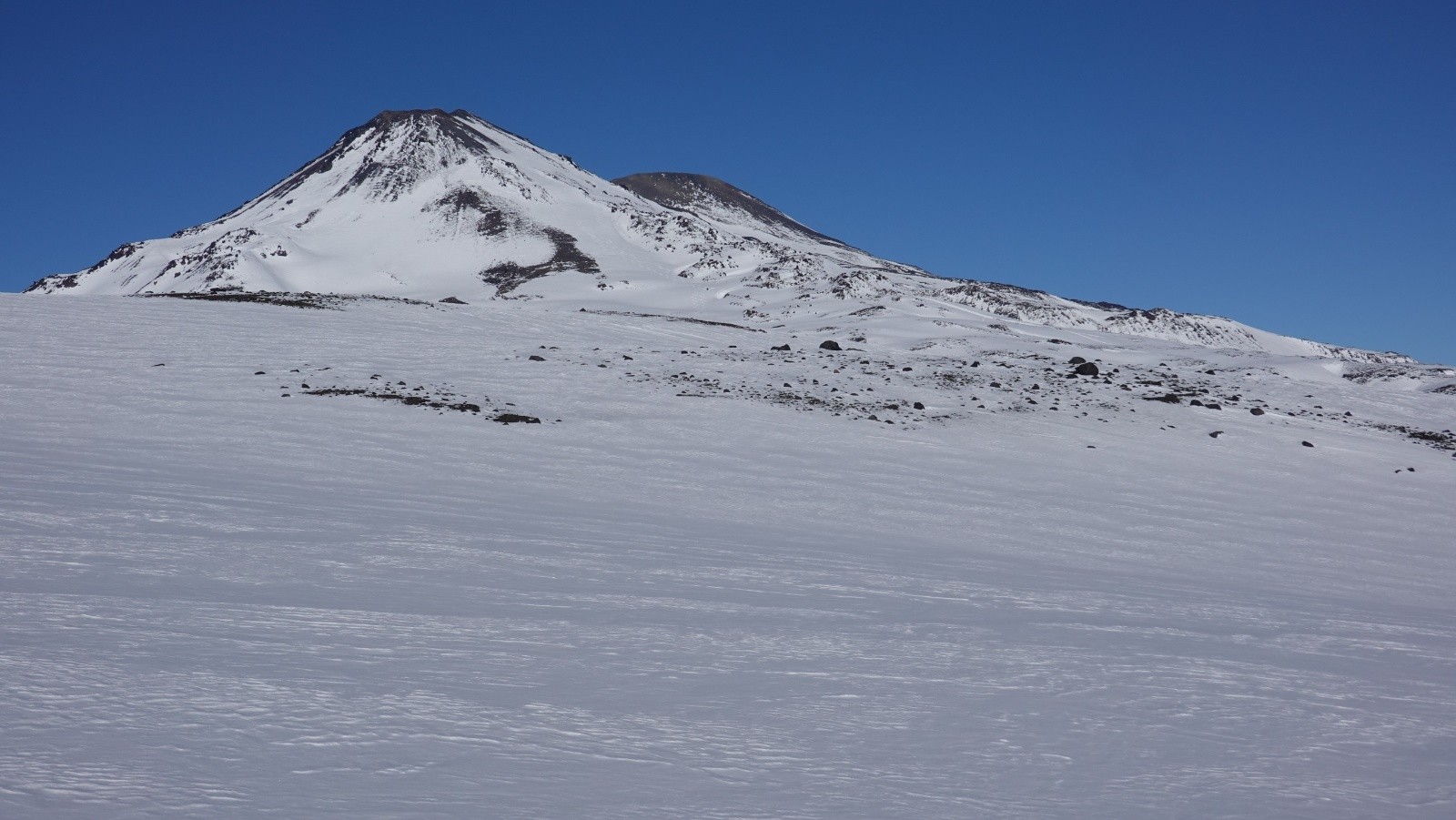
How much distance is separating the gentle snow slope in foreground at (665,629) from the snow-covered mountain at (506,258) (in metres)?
64.2

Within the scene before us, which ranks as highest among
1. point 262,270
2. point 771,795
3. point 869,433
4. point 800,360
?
point 262,270

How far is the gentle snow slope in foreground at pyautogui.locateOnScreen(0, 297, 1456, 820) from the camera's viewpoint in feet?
15.8

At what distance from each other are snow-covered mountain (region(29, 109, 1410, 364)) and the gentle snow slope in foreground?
64198mm

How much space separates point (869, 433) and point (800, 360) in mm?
10787

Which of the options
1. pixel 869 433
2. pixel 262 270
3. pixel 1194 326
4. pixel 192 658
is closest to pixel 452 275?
pixel 262 270

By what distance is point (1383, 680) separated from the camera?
786 centimetres

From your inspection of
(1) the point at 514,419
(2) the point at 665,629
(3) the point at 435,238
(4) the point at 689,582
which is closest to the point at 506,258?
(3) the point at 435,238

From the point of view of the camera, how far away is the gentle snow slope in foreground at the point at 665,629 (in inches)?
189

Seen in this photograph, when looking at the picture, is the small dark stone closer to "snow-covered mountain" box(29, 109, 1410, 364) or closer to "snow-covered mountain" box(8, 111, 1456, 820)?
"snow-covered mountain" box(8, 111, 1456, 820)

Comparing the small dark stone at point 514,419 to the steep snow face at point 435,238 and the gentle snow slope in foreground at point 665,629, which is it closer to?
the gentle snow slope in foreground at point 665,629

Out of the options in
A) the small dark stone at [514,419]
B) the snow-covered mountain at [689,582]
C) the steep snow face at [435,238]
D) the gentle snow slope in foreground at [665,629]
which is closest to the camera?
the gentle snow slope in foreground at [665,629]

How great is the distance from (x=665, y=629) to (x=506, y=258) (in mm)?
118925

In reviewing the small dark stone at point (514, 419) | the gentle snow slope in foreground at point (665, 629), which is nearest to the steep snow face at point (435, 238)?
the small dark stone at point (514, 419)

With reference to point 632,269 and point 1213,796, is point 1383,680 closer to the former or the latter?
point 1213,796
